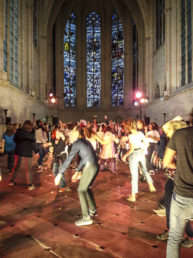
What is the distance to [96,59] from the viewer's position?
32.8 meters

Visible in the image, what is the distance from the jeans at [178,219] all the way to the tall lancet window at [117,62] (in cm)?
2974

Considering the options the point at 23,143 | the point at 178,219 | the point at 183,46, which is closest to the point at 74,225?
A: the point at 178,219

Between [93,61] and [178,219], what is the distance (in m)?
32.4

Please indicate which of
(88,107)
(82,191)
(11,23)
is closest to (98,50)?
(88,107)

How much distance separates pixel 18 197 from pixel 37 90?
20433 millimetres

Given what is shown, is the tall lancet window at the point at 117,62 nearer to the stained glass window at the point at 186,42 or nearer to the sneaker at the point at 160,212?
the stained glass window at the point at 186,42

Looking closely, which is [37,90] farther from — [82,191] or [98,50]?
[82,191]

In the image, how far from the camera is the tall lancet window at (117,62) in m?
31.8

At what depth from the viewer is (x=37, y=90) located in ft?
80.0

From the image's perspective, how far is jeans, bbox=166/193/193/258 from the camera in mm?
2236

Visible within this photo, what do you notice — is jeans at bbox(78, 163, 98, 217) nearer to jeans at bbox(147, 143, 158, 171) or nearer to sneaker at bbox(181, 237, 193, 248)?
sneaker at bbox(181, 237, 193, 248)

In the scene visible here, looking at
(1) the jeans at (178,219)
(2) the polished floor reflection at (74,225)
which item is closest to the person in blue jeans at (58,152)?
(2) the polished floor reflection at (74,225)

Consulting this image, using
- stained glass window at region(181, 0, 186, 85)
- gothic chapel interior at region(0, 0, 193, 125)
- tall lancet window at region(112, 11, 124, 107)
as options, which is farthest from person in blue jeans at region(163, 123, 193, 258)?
tall lancet window at region(112, 11, 124, 107)

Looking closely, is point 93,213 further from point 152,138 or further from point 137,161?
point 152,138
